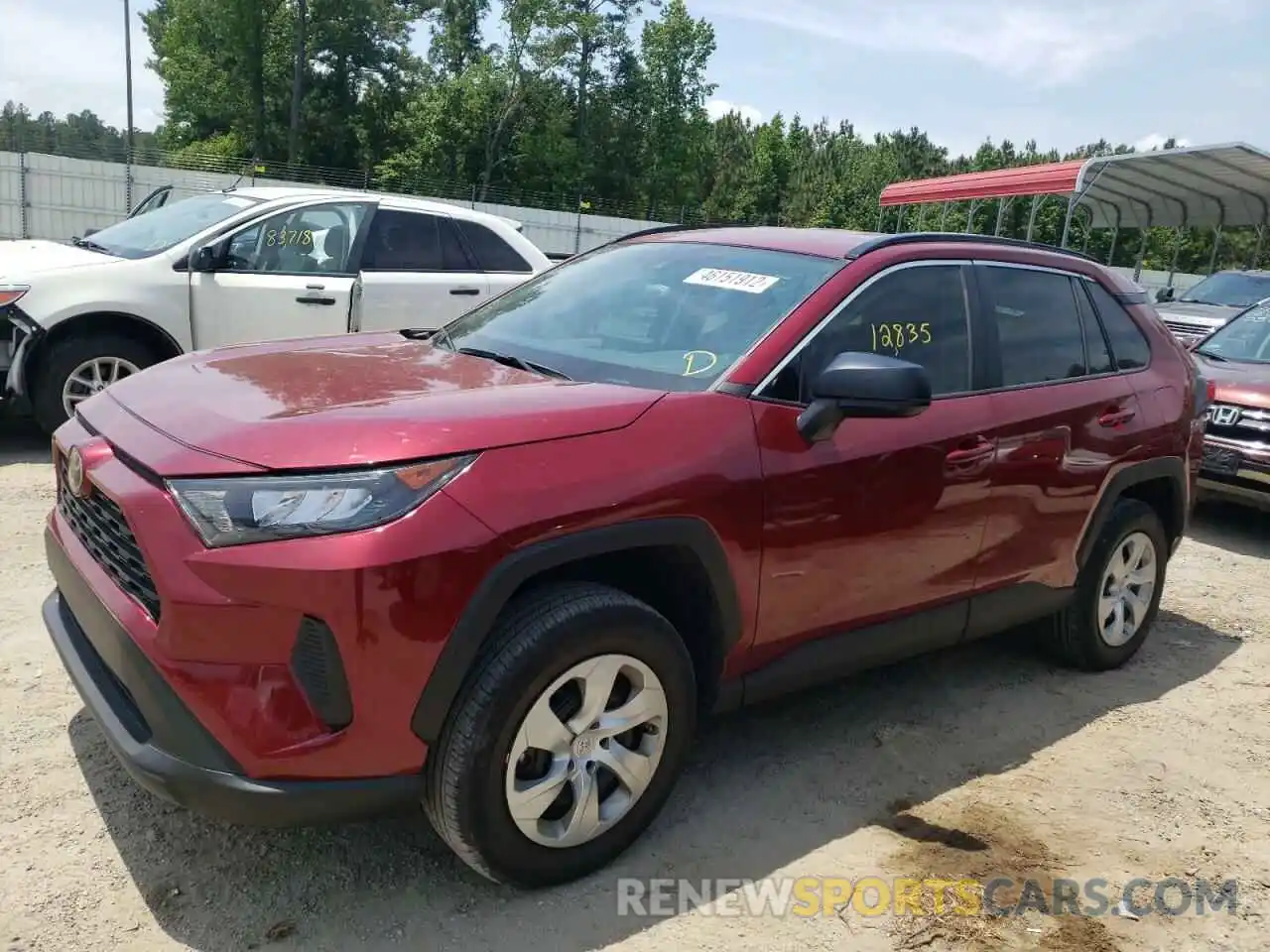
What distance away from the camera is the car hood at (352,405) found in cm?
238

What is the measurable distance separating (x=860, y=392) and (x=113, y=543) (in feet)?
6.49

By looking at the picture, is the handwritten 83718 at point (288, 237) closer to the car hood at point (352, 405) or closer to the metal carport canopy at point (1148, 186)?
the car hood at point (352, 405)

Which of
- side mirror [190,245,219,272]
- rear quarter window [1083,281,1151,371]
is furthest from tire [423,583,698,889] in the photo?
side mirror [190,245,219,272]

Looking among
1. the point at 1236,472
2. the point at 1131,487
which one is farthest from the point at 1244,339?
the point at 1131,487

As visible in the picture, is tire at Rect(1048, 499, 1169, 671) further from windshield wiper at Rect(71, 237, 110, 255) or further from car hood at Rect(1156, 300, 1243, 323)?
car hood at Rect(1156, 300, 1243, 323)

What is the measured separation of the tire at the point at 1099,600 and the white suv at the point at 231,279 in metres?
3.83

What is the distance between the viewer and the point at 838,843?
308 centimetres

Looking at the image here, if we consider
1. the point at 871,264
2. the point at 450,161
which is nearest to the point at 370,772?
the point at 871,264

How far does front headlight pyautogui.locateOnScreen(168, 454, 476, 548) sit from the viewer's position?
2260mm

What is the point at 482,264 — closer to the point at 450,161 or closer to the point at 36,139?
the point at 36,139

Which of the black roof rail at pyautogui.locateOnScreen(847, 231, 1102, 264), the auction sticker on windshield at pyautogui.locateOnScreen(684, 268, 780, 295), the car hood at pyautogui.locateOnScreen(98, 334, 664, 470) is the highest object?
the black roof rail at pyautogui.locateOnScreen(847, 231, 1102, 264)

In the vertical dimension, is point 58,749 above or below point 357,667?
below

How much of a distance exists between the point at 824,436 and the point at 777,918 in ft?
4.35

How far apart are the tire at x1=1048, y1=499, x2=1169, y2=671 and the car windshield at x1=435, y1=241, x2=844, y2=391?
1.86m
